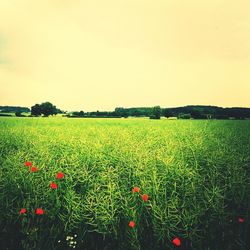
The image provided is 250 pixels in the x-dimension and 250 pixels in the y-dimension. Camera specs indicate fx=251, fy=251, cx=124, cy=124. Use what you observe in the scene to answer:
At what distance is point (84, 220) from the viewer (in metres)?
3.38

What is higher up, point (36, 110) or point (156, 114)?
point (36, 110)

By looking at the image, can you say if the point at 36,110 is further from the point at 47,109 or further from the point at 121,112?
the point at 121,112

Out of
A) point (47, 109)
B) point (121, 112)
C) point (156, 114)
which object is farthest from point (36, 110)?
point (156, 114)

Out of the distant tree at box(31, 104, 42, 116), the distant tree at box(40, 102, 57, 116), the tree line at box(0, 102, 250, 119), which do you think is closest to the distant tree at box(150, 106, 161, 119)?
the tree line at box(0, 102, 250, 119)

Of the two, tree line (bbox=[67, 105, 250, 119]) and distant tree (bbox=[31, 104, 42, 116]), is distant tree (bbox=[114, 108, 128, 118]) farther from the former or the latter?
distant tree (bbox=[31, 104, 42, 116])

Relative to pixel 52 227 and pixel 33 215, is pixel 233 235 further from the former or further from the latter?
pixel 33 215

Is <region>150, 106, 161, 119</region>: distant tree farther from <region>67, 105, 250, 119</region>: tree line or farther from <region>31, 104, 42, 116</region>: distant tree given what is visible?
<region>31, 104, 42, 116</region>: distant tree

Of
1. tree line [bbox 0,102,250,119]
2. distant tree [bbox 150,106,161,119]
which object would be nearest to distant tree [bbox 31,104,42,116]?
tree line [bbox 0,102,250,119]

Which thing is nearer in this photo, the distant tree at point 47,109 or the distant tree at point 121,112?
the distant tree at point 121,112

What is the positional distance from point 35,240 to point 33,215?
1.05ft

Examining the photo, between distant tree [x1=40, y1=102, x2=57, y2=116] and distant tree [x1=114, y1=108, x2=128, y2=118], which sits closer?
distant tree [x1=114, y1=108, x2=128, y2=118]

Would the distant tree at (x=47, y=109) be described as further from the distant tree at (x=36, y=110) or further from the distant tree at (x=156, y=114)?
the distant tree at (x=156, y=114)

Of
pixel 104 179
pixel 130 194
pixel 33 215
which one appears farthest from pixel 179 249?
pixel 33 215

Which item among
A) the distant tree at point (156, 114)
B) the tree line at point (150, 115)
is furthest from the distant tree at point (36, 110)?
the distant tree at point (156, 114)
